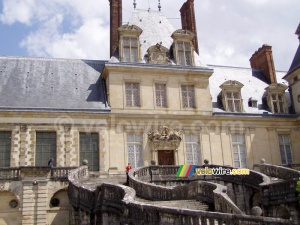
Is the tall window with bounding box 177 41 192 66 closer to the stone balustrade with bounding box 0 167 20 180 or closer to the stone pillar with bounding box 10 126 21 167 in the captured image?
the stone pillar with bounding box 10 126 21 167

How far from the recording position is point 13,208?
18031mm

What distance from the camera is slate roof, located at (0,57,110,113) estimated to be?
21812 millimetres

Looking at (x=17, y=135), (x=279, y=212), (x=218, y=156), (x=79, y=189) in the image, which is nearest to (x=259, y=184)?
(x=279, y=212)

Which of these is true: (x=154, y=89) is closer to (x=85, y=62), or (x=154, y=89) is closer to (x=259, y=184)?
(x=85, y=62)

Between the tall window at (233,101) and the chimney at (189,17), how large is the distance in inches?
168

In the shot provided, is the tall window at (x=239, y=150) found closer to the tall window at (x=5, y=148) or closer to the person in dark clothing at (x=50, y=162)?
the person in dark clothing at (x=50, y=162)

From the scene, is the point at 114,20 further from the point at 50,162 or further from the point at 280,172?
the point at 280,172

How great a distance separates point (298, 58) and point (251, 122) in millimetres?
6040

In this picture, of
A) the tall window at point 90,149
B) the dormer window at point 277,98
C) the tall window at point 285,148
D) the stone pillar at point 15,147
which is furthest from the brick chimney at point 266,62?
the stone pillar at point 15,147

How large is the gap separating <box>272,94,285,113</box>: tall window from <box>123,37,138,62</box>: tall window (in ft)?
33.9

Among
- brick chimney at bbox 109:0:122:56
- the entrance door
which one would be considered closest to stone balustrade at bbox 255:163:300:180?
the entrance door

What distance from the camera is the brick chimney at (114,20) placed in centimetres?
2541

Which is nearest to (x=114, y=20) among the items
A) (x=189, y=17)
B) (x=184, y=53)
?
(x=184, y=53)

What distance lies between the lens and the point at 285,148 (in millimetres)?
25094
